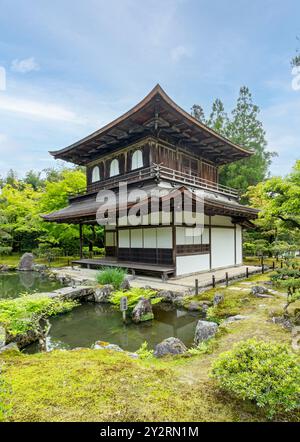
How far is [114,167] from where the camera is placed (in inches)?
565

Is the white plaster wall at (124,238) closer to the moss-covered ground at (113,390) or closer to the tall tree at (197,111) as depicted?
the moss-covered ground at (113,390)

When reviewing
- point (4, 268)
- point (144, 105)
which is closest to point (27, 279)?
point (4, 268)

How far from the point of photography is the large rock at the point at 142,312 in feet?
21.1

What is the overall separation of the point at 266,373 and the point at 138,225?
9.57m

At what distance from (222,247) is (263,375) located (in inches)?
427

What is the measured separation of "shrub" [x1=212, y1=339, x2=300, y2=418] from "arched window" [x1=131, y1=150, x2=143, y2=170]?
11.1 m

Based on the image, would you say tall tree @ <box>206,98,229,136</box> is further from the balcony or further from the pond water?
the pond water

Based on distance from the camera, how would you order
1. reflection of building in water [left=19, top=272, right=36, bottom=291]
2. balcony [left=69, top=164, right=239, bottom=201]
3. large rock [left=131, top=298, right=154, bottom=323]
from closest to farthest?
large rock [left=131, top=298, right=154, bottom=323] < balcony [left=69, top=164, right=239, bottom=201] < reflection of building in water [left=19, top=272, right=36, bottom=291]

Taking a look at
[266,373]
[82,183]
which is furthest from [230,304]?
[82,183]

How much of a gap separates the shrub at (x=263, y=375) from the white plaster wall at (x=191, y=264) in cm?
766

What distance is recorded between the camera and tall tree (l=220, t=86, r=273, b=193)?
856 inches

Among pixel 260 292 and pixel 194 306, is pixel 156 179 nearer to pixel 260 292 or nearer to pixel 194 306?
pixel 194 306

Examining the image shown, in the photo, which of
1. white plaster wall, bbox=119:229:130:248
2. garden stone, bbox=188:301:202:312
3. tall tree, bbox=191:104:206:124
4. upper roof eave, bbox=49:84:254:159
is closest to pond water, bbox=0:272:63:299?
white plaster wall, bbox=119:229:130:248
